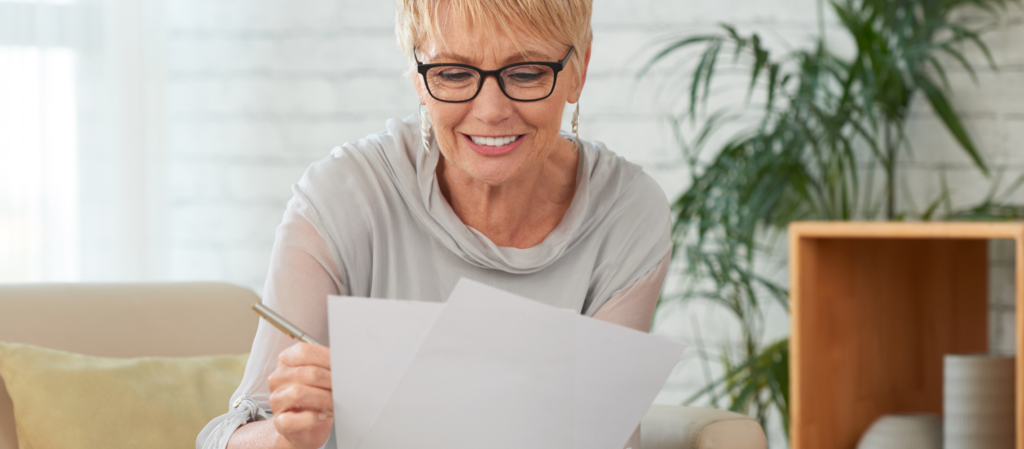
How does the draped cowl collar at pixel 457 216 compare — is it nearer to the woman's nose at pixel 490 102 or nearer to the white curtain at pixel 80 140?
the woman's nose at pixel 490 102

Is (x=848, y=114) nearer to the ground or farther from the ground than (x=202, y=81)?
nearer to the ground

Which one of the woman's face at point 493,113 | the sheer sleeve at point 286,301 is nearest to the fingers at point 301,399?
the sheer sleeve at point 286,301

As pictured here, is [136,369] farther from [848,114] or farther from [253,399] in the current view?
[848,114]

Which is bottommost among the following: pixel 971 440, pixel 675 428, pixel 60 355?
pixel 971 440

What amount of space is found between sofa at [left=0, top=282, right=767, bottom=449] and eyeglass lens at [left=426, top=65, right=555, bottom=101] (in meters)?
0.57

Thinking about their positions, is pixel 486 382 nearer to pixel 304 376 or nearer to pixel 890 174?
pixel 304 376

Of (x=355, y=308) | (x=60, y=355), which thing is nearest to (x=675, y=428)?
(x=355, y=308)

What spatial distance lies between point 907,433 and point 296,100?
1.75 metres

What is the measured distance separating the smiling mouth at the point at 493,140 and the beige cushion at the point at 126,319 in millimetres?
773

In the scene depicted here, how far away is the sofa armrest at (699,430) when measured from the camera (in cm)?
122

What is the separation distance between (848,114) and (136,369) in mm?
1443

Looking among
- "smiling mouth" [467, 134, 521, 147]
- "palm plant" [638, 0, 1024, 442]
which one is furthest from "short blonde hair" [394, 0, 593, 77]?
"palm plant" [638, 0, 1024, 442]

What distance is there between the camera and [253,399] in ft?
3.04

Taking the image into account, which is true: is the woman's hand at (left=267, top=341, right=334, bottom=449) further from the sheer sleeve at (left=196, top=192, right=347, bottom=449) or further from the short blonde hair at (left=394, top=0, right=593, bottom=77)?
the short blonde hair at (left=394, top=0, right=593, bottom=77)
